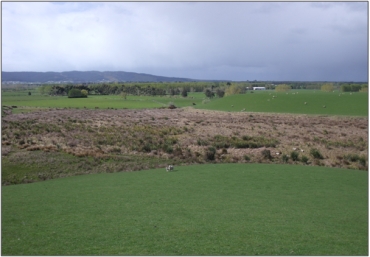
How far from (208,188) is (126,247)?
603cm

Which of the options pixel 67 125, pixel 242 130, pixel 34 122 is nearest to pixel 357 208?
pixel 242 130

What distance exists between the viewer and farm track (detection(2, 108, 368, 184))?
23.4 meters

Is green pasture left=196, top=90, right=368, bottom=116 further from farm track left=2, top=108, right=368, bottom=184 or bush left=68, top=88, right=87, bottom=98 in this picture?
bush left=68, top=88, right=87, bottom=98

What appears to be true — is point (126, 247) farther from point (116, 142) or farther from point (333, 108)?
point (333, 108)

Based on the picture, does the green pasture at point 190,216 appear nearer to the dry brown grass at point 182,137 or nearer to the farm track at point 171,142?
the farm track at point 171,142

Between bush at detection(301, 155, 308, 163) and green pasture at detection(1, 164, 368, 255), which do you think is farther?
bush at detection(301, 155, 308, 163)

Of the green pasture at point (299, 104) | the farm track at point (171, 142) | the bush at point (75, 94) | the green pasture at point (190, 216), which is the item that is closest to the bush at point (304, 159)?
the farm track at point (171, 142)

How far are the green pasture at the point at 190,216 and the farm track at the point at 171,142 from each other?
24.3 feet

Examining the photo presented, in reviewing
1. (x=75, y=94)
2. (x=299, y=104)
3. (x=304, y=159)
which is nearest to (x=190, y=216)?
(x=304, y=159)

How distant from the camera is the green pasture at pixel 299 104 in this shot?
59344mm

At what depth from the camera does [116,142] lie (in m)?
31.2

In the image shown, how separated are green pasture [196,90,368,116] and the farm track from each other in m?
10.2

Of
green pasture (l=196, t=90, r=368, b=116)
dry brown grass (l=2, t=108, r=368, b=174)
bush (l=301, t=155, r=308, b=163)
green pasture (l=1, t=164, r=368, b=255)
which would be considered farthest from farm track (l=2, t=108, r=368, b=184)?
green pasture (l=196, t=90, r=368, b=116)

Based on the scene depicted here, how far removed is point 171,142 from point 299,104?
41186 mm
